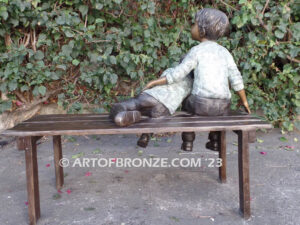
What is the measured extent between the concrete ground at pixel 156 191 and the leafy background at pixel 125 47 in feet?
2.58

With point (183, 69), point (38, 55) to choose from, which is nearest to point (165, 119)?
point (183, 69)

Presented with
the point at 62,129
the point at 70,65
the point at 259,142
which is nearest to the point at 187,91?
the point at 62,129

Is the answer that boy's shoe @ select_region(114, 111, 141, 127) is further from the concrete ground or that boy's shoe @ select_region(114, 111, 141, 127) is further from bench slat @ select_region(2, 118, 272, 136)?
the concrete ground

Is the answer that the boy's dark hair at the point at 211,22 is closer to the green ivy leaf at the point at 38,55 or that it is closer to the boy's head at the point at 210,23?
the boy's head at the point at 210,23

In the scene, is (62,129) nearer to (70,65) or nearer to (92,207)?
(92,207)

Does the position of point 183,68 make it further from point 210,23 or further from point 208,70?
point 210,23

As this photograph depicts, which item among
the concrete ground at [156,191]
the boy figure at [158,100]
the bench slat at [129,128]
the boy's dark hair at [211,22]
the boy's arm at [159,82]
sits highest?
the boy's dark hair at [211,22]

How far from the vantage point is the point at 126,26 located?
3975 mm

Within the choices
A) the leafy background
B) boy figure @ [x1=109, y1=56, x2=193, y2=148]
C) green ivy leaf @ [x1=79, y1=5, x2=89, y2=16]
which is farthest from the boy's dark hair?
green ivy leaf @ [x1=79, y1=5, x2=89, y2=16]

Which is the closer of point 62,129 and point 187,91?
point 62,129

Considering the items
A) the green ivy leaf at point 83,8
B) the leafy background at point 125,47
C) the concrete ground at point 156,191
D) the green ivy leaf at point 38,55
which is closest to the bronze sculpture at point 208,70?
the concrete ground at point 156,191

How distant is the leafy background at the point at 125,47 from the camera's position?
3.73 meters

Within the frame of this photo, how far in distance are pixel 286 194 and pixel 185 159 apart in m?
1.23

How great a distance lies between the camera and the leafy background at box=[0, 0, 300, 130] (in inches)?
147
